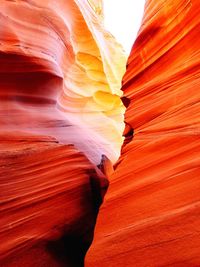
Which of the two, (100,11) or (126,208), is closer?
(126,208)

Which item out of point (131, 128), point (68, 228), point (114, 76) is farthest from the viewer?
point (114, 76)

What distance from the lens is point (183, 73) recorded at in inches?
129

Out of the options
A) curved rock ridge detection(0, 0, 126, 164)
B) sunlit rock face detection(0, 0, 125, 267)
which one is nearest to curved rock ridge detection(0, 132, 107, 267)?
sunlit rock face detection(0, 0, 125, 267)

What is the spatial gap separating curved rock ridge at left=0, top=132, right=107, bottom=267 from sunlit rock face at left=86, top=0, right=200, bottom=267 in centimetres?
84

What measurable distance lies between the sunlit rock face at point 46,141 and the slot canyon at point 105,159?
0.05 ft

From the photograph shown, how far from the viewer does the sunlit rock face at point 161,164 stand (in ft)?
6.75

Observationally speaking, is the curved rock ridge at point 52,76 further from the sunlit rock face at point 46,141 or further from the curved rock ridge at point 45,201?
the curved rock ridge at point 45,201

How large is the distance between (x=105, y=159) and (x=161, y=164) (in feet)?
10.1

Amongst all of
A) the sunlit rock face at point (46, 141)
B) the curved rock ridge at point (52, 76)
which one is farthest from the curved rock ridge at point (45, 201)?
the curved rock ridge at point (52, 76)

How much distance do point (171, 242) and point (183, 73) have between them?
1894 mm

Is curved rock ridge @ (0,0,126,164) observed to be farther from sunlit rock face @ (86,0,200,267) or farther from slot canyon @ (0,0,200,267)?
sunlit rock face @ (86,0,200,267)

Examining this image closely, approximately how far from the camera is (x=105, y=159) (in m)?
5.66

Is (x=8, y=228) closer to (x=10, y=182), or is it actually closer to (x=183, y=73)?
(x=10, y=182)

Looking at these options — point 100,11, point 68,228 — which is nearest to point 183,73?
point 68,228
